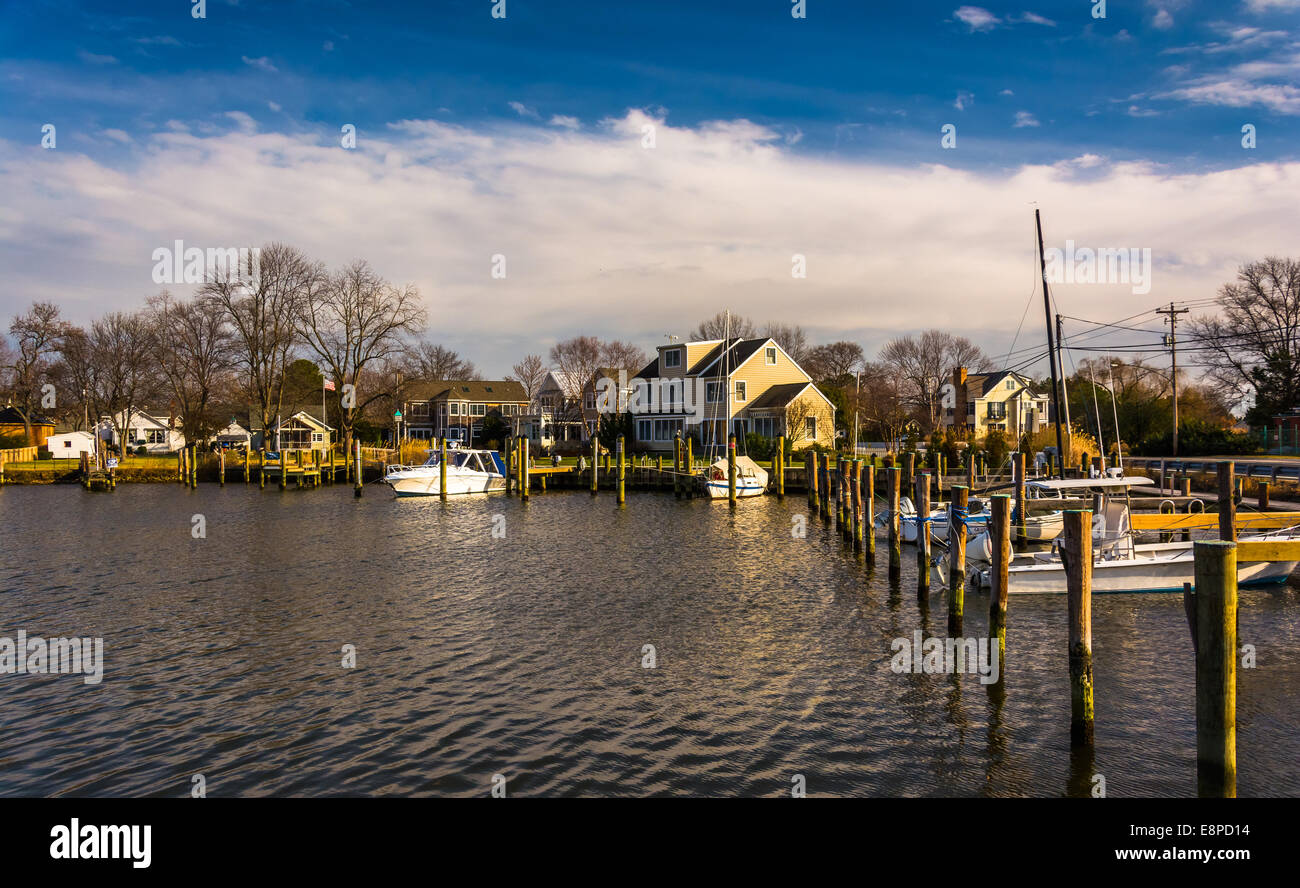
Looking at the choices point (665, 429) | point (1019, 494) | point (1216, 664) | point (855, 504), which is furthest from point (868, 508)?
point (665, 429)

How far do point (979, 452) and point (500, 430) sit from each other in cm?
5460

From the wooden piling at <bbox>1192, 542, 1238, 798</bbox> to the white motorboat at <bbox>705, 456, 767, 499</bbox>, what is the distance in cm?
3882

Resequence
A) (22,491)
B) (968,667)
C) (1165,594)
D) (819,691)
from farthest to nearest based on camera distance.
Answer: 1. (22,491)
2. (1165,594)
3. (968,667)
4. (819,691)

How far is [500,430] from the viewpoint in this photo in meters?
91.9

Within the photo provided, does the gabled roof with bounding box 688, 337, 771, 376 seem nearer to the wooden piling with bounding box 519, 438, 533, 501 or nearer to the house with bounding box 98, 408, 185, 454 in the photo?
the wooden piling with bounding box 519, 438, 533, 501

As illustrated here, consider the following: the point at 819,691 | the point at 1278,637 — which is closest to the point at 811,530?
the point at 1278,637

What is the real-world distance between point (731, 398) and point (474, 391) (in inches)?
1985

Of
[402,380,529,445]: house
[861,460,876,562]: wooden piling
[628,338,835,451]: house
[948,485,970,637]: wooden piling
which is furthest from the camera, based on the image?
[402,380,529,445]: house

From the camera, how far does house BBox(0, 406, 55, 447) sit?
80.5 meters

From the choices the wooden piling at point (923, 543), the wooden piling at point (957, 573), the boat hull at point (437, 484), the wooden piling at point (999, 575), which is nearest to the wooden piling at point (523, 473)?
the boat hull at point (437, 484)

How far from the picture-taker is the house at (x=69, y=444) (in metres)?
76.5

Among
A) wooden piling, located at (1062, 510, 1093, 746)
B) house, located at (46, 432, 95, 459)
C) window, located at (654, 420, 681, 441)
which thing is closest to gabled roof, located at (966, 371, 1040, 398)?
window, located at (654, 420, 681, 441)

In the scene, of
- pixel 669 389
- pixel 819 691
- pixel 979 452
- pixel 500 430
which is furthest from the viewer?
pixel 500 430
